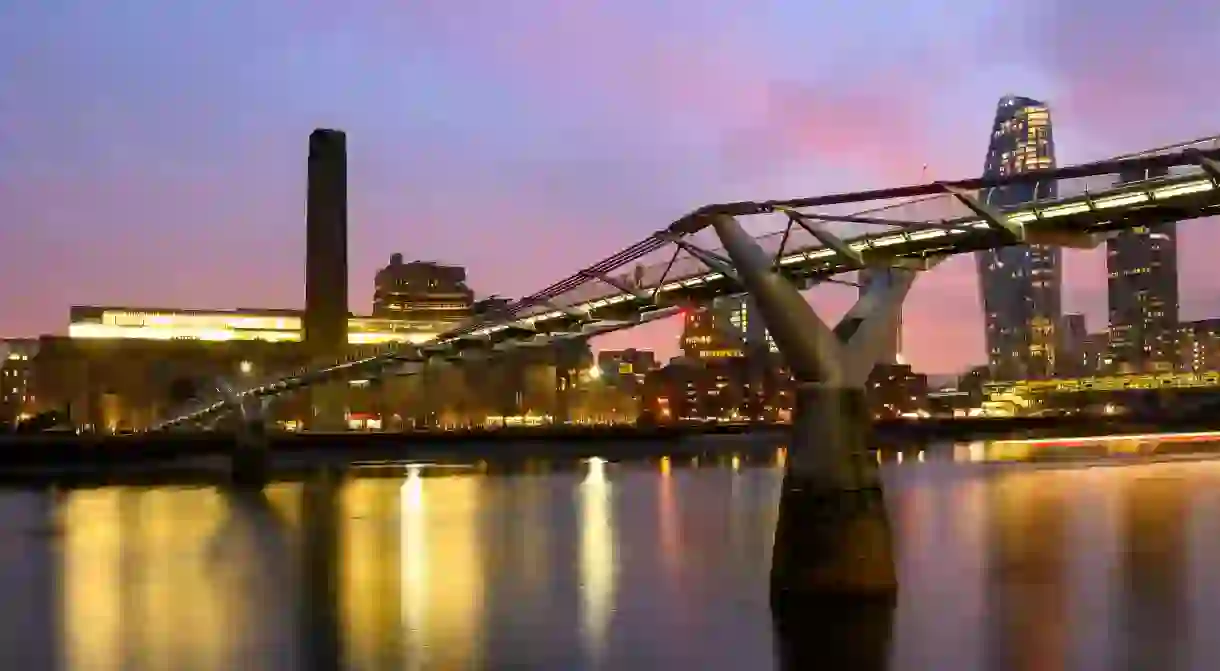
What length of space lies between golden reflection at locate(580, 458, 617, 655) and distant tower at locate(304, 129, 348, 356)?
101309mm

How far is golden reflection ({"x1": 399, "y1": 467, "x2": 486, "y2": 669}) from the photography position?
24984mm

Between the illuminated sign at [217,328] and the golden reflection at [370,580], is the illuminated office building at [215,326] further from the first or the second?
the golden reflection at [370,580]

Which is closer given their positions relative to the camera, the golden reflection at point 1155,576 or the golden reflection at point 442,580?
the golden reflection at point 442,580

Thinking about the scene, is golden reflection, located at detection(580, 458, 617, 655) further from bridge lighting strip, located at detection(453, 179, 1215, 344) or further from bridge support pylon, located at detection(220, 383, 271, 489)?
bridge support pylon, located at detection(220, 383, 271, 489)

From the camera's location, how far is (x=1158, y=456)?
108688 millimetres

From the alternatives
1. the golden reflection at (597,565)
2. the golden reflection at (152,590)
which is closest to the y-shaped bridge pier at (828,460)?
the golden reflection at (597,565)

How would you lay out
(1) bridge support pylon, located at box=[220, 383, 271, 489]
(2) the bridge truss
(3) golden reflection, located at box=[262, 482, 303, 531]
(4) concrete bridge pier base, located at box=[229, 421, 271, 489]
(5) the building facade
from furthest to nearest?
(5) the building facade, (1) bridge support pylon, located at box=[220, 383, 271, 489], (4) concrete bridge pier base, located at box=[229, 421, 271, 489], (3) golden reflection, located at box=[262, 482, 303, 531], (2) the bridge truss

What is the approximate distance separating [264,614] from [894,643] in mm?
13222

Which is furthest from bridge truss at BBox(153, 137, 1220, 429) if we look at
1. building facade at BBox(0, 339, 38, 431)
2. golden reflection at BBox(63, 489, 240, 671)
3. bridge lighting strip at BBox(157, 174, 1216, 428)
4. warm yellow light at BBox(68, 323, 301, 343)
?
building facade at BBox(0, 339, 38, 431)

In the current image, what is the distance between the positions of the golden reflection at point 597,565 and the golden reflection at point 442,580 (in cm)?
228

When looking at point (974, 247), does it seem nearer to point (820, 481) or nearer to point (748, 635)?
point (820, 481)

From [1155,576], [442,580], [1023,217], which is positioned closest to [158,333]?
[442,580]

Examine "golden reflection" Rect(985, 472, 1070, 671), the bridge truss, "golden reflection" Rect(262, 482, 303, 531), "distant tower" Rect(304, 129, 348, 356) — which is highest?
"distant tower" Rect(304, 129, 348, 356)

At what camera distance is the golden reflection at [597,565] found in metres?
28.1
